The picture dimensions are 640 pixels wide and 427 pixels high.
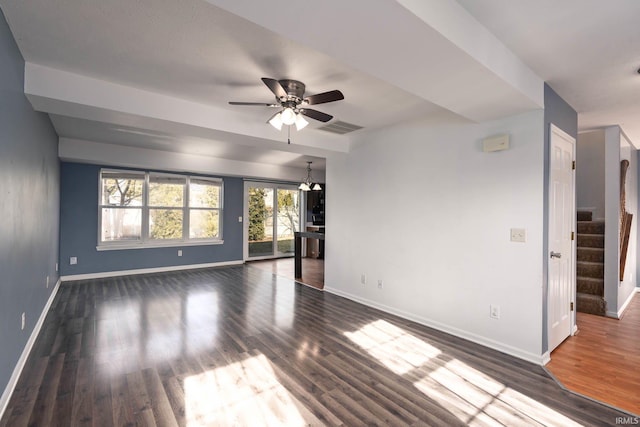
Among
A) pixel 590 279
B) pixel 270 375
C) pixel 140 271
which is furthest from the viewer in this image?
pixel 140 271

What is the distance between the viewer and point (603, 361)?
2.72 m

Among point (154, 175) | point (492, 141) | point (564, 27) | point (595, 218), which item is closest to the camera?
point (564, 27)

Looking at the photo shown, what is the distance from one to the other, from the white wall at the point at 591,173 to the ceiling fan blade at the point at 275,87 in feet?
18.9

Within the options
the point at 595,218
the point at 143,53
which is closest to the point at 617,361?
the point at 595,218

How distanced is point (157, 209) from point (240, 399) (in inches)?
215

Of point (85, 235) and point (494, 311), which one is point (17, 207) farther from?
point (494, 311)

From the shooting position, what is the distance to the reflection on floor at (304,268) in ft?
19.0

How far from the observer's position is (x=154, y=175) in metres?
6.42

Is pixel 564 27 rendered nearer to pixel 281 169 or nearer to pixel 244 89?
pixel 244 89

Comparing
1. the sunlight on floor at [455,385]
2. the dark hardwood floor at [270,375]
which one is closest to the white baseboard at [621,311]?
the dark hardwood floor at [270,375]

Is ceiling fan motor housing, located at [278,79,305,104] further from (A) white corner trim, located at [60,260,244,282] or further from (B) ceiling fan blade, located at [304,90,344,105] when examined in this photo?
(A) white corner trim, located at [60,260,244,282]

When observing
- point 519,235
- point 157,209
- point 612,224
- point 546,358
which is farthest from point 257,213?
point 612,224

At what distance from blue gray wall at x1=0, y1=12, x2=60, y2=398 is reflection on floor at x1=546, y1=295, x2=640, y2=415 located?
4155 mm

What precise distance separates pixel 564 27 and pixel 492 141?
1.17 m
